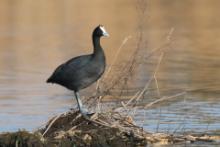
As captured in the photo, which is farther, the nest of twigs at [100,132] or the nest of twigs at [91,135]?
the nest of twigs at [100,132]

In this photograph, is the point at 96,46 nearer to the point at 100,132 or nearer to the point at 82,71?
the point at 82,71

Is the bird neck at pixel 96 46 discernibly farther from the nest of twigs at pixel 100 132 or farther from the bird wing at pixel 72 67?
the nest of twigs at pixel 100 132

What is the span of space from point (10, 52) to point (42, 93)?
10.0 m

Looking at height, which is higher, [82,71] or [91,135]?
[82,71]

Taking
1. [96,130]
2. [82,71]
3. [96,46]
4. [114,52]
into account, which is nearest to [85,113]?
[96,130]

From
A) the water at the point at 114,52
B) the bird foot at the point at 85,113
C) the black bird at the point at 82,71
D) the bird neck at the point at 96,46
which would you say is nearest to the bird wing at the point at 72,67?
the black bird at the point at 82,71

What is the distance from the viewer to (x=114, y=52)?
92.7 feet

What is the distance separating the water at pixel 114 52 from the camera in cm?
1690

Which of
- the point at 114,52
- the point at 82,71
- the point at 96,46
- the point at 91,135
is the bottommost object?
the point at 91,135

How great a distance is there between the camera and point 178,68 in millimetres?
23906

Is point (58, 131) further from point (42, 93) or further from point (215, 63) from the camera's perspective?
point (215, 63)

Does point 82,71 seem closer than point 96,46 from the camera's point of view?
Yes

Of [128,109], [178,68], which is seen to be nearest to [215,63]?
[178,68]

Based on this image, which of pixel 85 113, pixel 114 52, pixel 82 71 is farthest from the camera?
pixel 114 52
